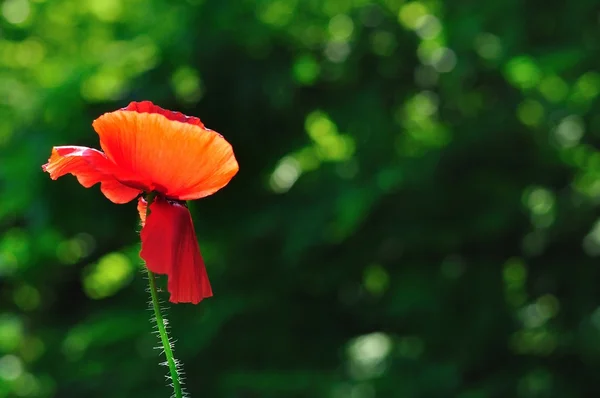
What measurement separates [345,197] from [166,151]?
1869mm

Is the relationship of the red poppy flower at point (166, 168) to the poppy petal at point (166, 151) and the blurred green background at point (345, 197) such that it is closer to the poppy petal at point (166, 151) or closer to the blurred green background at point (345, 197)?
the poppy petal at point (166, 151)

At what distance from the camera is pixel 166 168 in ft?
2.14

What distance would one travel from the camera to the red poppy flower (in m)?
0.65

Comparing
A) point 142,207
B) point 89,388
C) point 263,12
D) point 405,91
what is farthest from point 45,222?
point 142,207

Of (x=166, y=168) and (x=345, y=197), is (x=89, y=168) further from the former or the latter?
(x=345, y=197)

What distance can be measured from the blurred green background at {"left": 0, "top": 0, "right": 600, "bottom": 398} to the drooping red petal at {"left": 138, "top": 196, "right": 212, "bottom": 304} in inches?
72.6

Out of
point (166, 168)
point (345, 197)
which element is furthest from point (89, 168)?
point (345, 197)

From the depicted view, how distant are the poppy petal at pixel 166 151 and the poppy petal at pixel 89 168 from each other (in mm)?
11

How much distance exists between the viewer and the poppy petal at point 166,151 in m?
0.65

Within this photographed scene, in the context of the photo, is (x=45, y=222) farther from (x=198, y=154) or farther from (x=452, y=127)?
(x=198, y=154)

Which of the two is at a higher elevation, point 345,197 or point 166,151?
point 345,197

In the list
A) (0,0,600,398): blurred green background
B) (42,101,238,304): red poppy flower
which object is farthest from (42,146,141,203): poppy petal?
(0,0,600,398): blurred green background

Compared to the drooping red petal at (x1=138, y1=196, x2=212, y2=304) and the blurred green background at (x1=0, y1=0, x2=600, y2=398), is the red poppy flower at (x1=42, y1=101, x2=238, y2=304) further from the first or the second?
the blurred green background at (x1=0, y1=0, x2=600, y2=398)

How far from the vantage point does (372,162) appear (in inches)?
105
